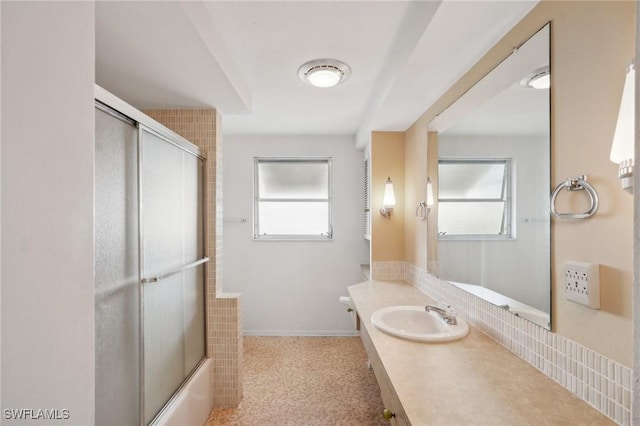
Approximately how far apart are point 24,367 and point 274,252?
117 inches

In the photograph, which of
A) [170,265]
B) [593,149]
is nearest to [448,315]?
[593,149]

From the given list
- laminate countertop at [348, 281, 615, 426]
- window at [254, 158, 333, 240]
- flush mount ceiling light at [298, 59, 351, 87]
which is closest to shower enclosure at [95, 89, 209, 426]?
flush mount ceiling light at [298, 59, 351, 87]

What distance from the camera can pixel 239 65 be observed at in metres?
1.79

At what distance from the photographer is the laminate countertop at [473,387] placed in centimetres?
84

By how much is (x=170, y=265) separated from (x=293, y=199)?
193cm

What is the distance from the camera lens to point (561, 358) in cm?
100

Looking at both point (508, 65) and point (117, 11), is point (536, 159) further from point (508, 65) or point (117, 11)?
point (117, 11)

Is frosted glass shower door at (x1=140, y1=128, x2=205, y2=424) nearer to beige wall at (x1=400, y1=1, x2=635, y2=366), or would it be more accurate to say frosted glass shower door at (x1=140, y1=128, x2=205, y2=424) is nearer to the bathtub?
the bathtub

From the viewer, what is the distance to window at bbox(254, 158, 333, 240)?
3.41 m

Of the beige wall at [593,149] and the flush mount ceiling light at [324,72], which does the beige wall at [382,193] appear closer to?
the flush mount ceiling light at [324,72]

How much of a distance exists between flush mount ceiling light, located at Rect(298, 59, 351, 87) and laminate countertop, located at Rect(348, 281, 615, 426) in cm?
155

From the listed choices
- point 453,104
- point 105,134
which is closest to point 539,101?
point 453,104

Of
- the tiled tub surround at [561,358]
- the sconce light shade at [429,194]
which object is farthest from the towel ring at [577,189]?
the sconce light shade at [429,194]

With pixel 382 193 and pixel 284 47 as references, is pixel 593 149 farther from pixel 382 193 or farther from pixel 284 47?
pixel 382 193
